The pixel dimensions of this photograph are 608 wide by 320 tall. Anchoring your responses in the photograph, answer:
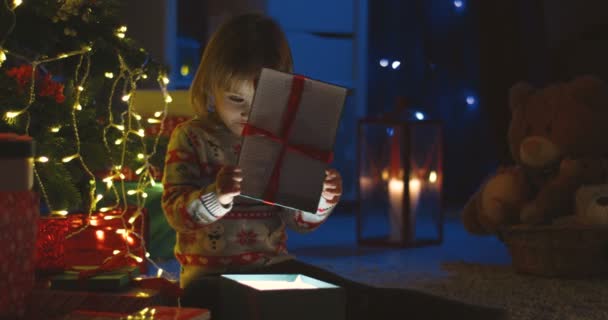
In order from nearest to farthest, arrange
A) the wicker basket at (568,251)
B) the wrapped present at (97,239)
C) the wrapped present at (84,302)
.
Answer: the wrapped present at (84,302) → the wrapped present at (97,239) → the wicker basket at (568,251)

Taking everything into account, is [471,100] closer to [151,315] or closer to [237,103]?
[237,103]

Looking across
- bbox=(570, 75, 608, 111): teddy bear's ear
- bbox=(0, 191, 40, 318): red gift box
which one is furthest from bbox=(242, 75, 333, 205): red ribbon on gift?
bbox=(570, 75, 608, 111): teddy bear's ear

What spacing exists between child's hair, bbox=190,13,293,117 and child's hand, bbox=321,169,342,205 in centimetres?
16

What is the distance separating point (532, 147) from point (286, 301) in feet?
4.97

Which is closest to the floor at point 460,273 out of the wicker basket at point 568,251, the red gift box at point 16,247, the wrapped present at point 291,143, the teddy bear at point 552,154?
the wicker basket at point 568,251

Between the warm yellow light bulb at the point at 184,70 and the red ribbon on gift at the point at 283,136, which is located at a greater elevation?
the warm yellow light bulb at the point at 184,70

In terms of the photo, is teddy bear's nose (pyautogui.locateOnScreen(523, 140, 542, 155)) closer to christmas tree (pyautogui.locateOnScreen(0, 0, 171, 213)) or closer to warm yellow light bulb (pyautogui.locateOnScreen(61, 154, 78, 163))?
christmas tree (pyautogui.locateOnScreen(0, 0, 171, 213))

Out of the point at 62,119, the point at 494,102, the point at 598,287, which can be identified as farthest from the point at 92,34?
the point at 494,102

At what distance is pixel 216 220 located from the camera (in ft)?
3.87

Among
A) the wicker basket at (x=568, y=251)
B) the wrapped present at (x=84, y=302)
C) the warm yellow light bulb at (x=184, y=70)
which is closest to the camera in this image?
the wrapped present at (x=84, y=302)

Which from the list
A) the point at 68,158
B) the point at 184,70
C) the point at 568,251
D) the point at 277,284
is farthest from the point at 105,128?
the point at 184,70

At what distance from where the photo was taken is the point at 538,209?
88.4 inches

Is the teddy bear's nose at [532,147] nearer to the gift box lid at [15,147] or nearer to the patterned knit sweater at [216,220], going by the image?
the patterned knit sweater at [216,220]

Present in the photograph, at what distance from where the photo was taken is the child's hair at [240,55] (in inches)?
47.7
